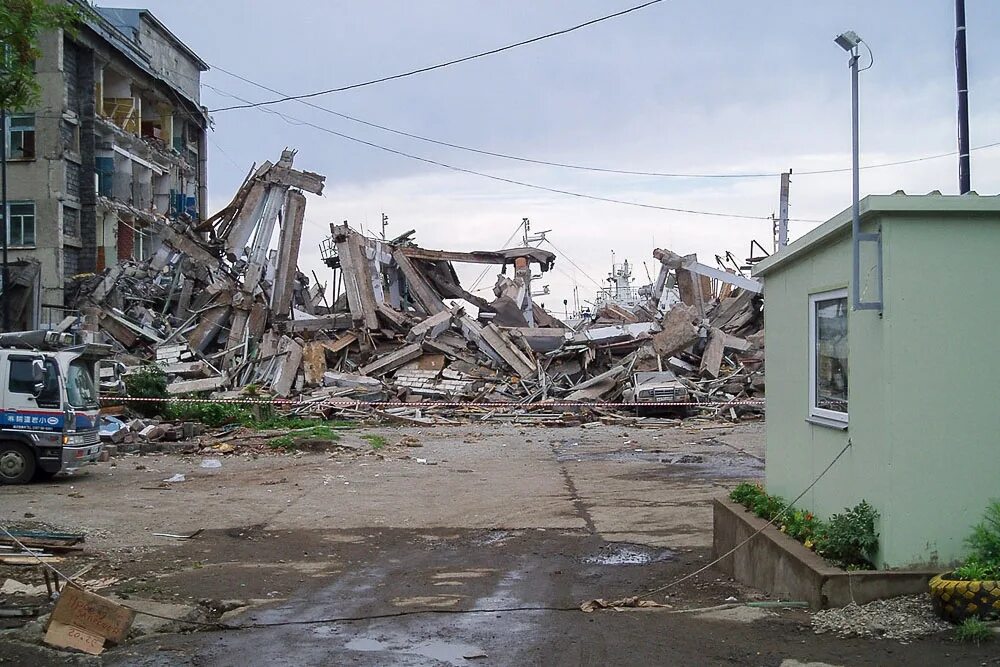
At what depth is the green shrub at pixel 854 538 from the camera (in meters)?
6.80

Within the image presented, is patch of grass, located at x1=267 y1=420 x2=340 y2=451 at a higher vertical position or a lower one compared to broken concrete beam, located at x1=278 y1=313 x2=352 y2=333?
lower

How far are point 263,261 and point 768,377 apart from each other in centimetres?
2823

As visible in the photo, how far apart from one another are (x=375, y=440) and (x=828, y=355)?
16.9m

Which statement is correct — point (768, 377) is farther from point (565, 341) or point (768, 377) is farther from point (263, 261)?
point (263, 261)

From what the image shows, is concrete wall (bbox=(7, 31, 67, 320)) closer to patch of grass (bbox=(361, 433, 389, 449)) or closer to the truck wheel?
patch of grass (bbox=(361, 433, 389, 449))

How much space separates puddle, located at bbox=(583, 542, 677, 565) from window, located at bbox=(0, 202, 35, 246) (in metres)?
34.1

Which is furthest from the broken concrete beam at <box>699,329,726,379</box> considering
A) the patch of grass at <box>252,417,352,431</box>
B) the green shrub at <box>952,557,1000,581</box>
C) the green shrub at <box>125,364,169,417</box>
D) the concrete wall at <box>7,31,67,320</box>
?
the green shrub at <box>952,557,1000,581</box>

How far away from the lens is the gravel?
619cm

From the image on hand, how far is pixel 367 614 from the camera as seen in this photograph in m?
8.09

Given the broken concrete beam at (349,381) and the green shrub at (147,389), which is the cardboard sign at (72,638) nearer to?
the green shrub at (147,389)

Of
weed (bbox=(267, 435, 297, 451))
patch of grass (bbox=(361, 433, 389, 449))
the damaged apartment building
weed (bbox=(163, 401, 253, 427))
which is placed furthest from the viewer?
the damaged apartment building

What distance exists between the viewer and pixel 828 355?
25.7 feet

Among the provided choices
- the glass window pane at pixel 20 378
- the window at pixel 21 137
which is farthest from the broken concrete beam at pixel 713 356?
the window at pixel 21 137

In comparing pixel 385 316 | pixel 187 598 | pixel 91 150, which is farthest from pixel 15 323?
pixel 187 598
